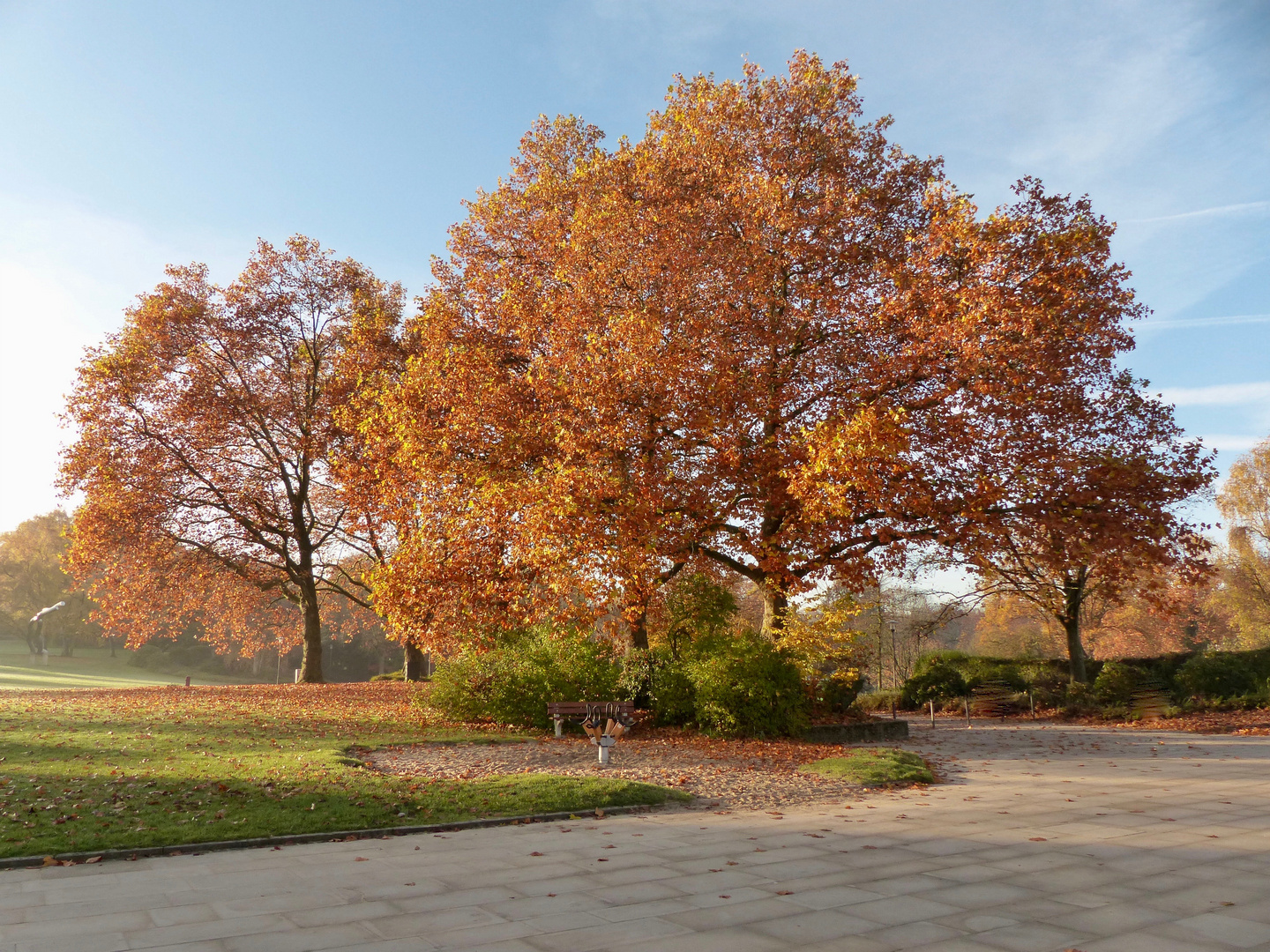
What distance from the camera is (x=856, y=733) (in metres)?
16.1

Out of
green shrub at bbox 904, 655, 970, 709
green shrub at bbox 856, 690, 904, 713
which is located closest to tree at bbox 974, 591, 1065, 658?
green shrub at bbox 904, 655, 970, 709

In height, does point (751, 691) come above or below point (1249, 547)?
below

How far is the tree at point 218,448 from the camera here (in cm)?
2466

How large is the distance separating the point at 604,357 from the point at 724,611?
241 inches

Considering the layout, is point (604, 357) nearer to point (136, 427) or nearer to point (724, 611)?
point (724, 611)

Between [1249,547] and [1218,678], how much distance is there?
74.2 ft

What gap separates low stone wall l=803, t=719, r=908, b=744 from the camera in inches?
606

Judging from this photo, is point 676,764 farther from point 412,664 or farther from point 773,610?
point 412,664

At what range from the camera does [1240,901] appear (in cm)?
500

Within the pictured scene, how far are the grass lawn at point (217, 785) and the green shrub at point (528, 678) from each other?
1.10m

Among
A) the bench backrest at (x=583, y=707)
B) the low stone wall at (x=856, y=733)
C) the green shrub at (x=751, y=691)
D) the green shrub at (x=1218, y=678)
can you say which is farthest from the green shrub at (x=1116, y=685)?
the bench backrest at (x=583, y=707)

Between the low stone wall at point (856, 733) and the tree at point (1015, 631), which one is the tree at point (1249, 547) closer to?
the tree at point (1015, 631)

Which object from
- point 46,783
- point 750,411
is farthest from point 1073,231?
point 46,783

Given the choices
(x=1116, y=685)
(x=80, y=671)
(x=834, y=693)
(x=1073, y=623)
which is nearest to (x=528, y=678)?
(x=834, y=693)
